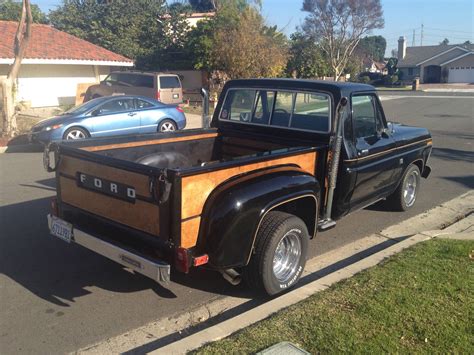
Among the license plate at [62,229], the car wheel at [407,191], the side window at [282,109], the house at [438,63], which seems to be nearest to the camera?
the license plate at [62,229]

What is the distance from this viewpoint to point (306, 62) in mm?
35812

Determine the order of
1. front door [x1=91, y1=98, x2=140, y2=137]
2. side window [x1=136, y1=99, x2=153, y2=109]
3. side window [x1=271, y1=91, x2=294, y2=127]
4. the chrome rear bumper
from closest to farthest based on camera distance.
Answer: the chrome rear bumper, side window [x1=271, y1=91, x2=294, y2=127], front door [x1=91, y1=98, x2=140, y2=137], side window [x1=136, y1=99, x2=153, y2=109]

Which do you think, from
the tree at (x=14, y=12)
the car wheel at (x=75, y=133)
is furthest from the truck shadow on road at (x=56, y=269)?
the tree at (x=14, y=12)

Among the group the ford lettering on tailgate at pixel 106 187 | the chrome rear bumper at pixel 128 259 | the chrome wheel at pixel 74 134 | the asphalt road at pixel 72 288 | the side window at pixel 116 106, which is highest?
the side window at pixel 116 106

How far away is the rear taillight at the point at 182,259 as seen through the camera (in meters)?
3.41

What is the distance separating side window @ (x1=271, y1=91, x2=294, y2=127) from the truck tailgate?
238 centimetres

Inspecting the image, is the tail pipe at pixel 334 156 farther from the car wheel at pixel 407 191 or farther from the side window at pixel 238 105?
the car wheel at pixel 407 191

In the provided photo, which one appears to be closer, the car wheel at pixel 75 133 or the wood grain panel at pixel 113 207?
the wood grain panel at pixel 113 207

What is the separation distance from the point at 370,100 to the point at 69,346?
166 inches

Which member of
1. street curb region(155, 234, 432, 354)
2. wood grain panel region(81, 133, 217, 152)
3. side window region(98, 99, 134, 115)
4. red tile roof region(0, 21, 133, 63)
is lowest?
street curb region(155, 234, 432, 354)

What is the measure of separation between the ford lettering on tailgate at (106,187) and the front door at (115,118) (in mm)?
7663

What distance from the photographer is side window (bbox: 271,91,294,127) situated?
5.42 meters

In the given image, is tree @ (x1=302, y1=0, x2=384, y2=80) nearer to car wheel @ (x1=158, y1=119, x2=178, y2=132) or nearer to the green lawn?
car wheel @ (x1=158, y1=119, x2=178, y2=132)

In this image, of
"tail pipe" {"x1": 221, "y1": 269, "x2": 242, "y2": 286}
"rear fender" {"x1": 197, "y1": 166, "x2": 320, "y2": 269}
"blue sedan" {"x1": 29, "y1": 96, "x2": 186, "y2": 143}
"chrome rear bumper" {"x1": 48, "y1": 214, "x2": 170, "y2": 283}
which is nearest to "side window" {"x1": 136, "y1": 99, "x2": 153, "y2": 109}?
"blue sedan" {"x1": 29, "y1": 96, "x2": 186, "y2": 143}
